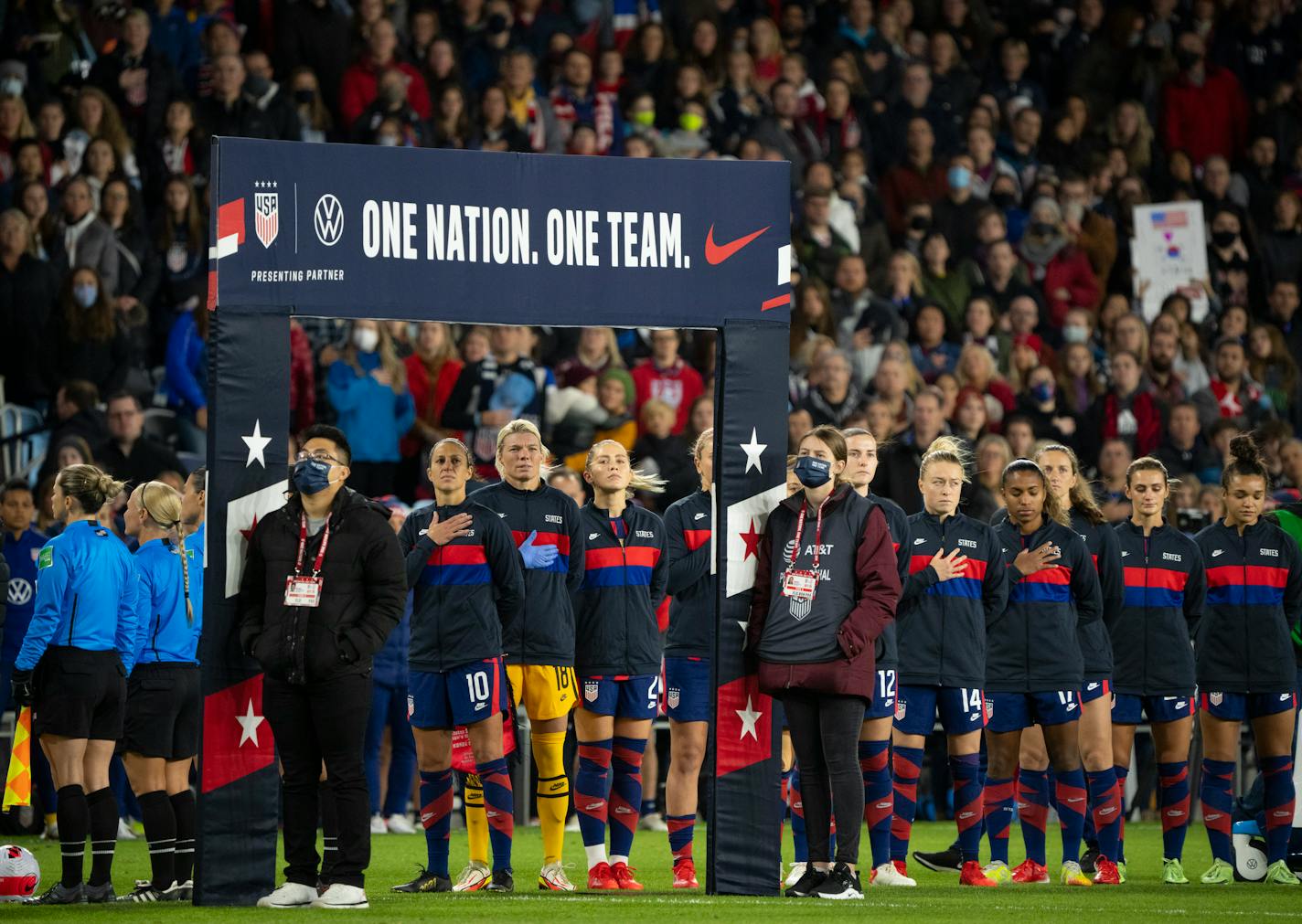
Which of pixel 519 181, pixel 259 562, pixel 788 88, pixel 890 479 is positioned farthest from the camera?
pixel 788 88

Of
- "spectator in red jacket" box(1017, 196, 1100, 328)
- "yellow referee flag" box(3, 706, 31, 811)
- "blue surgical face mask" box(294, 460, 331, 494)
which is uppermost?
"spectator in red jacket" box(1017, 196, 1100, 328)

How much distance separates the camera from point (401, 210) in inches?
384

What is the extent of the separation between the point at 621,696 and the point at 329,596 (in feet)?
8.12

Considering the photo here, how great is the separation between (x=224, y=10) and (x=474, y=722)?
10.4m

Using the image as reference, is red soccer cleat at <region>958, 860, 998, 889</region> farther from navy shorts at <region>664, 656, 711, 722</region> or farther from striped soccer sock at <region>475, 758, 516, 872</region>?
striped soccer sock at <region>475, 758, 516, 872</region>

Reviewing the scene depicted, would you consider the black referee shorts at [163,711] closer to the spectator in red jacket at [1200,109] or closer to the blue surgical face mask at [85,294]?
the blue surgical face mask at [85,294]

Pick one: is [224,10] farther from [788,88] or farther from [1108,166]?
[1108,166]

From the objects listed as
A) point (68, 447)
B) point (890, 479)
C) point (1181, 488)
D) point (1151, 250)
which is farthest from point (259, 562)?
point (1151, 250)

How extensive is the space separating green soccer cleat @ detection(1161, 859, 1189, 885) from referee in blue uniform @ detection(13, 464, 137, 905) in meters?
5.82

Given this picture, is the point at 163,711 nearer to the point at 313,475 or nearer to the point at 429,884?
the point at 429,884

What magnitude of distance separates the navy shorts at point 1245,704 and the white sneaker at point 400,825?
574 cm

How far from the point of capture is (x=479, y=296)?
984 centimetres

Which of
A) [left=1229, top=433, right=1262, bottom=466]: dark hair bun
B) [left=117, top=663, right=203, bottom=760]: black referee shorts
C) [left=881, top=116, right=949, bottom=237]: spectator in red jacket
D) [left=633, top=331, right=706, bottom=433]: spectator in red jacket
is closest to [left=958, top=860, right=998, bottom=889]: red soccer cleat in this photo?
[left=1229, top=433, right=1262, bottom=466]: dark hair bun

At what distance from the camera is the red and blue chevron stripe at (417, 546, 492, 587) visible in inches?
413
